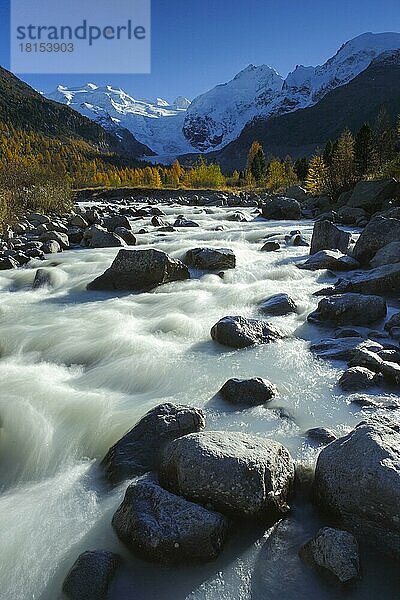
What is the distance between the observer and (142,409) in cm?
462

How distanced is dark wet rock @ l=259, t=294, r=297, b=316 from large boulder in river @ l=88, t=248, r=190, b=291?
2.47m

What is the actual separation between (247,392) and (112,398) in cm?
142

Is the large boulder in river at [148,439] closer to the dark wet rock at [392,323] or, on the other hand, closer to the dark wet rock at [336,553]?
the dark wet rock at [336,553]

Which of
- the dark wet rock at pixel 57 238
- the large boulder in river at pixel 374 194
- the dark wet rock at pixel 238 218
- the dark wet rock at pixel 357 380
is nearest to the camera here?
the dark wet rock at pixel 357 380

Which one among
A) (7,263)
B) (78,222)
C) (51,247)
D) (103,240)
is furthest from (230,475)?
(78,222)

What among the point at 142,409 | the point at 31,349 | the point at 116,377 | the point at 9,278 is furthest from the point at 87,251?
the point at 142,409

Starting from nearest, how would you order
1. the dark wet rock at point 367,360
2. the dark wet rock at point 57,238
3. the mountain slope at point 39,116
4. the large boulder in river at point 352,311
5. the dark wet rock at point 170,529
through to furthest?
the dark wet rock at point 170,529 → the dark wet rock at point 367,360 → the large boulder in river at point 352,311 → the dark wet rock at point 57,238 → the mountain slope at point 39,116

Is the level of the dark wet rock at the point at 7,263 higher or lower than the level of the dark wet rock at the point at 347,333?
higher

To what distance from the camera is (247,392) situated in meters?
4.66

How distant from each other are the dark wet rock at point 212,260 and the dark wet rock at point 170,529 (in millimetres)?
8189

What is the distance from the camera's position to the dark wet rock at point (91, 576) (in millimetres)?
2641

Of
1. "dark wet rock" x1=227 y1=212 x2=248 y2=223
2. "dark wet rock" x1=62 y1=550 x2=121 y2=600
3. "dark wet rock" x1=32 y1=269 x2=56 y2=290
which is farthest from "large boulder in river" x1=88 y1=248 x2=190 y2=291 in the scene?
"dark wet rock" x1=227 y1=212 x2=248 y2=223

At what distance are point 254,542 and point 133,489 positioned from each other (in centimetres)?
86

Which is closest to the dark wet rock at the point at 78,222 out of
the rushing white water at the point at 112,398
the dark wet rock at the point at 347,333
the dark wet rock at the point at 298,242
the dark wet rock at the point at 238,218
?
the dark wet rock at the point at 238,218
